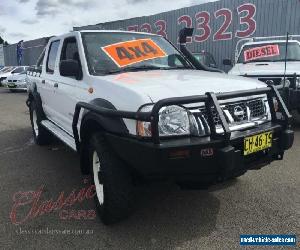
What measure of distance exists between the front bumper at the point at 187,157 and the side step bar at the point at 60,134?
1482mm

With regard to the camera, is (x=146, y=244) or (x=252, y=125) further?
(x=252, y=125)

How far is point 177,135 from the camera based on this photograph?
8.89 ft

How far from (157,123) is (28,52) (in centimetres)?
3076

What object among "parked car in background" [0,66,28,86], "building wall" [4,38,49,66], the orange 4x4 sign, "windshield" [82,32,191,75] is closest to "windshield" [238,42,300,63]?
"windshield" [82,32,191,75]

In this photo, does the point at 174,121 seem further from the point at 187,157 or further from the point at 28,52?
the point at 28,52

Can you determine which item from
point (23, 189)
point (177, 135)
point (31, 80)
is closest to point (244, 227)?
point (177, 135)

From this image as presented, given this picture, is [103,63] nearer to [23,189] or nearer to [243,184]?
[23,189]

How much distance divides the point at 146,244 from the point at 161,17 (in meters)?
15.7

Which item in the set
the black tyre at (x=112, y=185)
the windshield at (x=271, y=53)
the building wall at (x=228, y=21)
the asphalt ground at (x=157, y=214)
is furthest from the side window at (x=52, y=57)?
the building wall at (x=228, y=21)

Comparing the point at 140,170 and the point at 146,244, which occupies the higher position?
the point at 140,170

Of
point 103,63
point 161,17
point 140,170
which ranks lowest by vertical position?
point 140,170

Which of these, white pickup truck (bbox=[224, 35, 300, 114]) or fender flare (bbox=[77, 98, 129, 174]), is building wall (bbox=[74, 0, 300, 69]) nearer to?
white pickup truck (bbox=[224, 35, 300, 114])

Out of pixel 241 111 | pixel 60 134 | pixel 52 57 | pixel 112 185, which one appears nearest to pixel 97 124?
pixel 112 185

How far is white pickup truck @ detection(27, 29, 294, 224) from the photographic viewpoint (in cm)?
265
